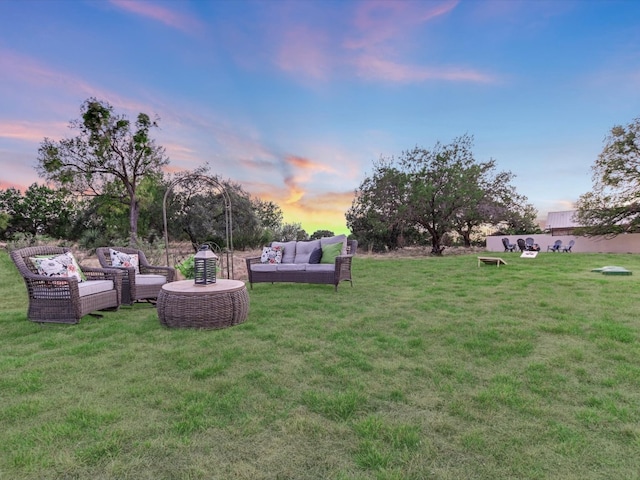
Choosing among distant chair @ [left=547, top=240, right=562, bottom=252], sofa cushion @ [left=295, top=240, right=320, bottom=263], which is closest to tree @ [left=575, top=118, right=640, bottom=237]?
distant chair @ [left=547, top=240, right=562, bottom=252]

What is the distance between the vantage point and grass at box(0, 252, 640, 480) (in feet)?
4.71

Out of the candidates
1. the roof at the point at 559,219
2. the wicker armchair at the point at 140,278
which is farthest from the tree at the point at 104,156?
the roof at the point at 559,219

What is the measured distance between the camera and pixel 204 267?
12.6ft

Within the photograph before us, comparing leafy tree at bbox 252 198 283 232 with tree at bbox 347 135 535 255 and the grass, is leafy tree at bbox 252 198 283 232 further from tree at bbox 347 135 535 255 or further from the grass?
the grass

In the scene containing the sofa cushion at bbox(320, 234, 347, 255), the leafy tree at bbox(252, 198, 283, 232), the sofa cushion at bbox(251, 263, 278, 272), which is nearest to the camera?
the sofa cushion at bbox(251, 263, 278, 272)

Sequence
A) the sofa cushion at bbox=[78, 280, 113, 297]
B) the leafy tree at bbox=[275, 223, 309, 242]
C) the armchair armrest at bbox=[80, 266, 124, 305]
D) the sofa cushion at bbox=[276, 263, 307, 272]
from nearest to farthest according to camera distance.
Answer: the sofa cushion at bbox=[78, 280, 113, 297] < the armchair armrest at bbox=[80, 266, 124, 305] < the sofa cushion at bbox=[276, 263, 307, 272] < the leafy tree at bbox=[275, 223, 309, 242]

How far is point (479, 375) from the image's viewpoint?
2318 mm

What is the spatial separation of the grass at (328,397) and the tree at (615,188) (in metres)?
13.6

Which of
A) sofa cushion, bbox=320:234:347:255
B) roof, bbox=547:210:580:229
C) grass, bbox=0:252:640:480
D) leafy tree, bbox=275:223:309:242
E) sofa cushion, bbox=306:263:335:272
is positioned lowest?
grass, bbox=0:252:640:480

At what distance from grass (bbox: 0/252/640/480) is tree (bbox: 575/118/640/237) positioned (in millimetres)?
13650

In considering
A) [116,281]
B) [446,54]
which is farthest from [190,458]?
[446,54]

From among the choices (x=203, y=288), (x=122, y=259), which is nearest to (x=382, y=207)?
(x=122, y=259)

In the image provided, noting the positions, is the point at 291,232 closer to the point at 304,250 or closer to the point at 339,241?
the point at 304,250

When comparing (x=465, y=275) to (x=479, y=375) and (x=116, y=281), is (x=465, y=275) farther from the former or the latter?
(x=116, y=281)
